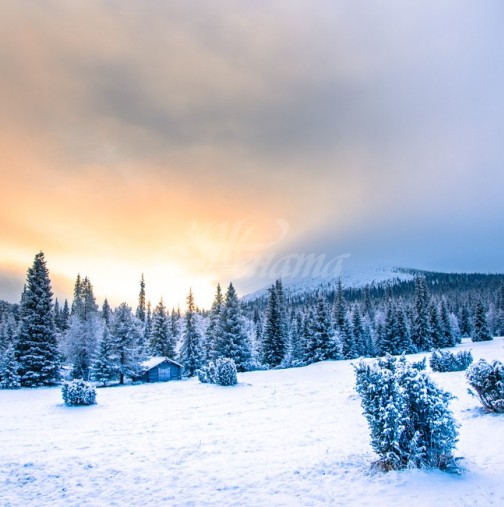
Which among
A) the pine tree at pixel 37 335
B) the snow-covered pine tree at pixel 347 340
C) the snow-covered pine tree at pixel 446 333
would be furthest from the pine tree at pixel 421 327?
the pine tree at pixel 37 335

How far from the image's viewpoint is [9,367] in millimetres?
32281

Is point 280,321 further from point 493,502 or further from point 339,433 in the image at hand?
point 493,502

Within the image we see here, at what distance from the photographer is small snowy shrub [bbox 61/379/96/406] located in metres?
23.5

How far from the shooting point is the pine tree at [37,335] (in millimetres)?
33125

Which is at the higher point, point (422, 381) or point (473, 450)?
point (422, 381)

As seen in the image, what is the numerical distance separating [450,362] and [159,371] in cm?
3327

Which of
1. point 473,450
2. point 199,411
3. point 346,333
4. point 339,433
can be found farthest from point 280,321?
point 473,450

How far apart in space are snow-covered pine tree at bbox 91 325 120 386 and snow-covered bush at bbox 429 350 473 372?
32218 millimetres

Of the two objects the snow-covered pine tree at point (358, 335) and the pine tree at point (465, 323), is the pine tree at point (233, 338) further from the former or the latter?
the pine tree at point (465, 323)

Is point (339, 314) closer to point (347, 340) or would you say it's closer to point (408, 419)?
point (347, 340)

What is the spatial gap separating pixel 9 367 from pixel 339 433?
30.1 m

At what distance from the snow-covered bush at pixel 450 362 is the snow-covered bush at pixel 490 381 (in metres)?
15.2

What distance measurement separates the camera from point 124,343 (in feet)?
140

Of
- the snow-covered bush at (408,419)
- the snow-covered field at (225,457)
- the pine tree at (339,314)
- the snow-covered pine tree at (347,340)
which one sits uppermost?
the pine tree at (339,314)
